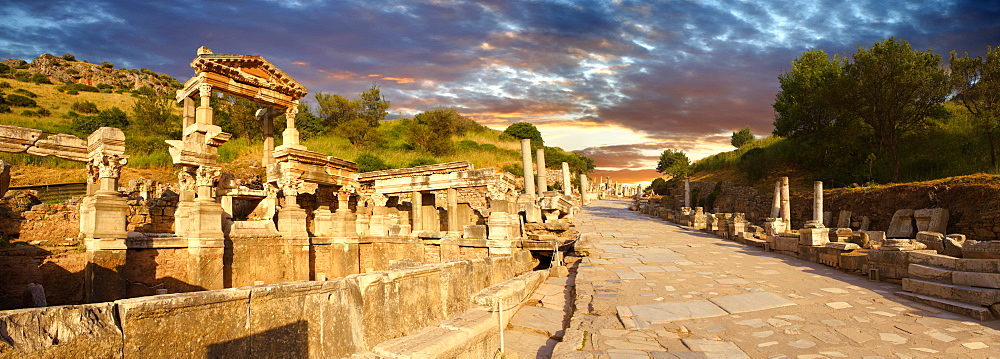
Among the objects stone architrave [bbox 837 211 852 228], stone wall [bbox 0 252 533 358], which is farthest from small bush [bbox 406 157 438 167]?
stone wall [bbox 0 252 533 358]

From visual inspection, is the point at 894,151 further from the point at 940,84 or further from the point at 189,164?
the point at 189,164

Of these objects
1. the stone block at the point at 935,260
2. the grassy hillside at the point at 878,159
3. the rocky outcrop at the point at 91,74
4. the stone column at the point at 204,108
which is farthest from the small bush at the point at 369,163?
the rocky outcrop at the point at 91,74

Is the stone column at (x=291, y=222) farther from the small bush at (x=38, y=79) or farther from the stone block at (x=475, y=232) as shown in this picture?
the small bush at (x=38, y=79)

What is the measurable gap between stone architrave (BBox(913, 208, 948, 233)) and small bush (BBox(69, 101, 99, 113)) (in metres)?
47.7

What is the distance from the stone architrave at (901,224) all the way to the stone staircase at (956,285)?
11440 millimetres

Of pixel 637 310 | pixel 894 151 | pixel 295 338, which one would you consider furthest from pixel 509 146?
pixel 295 338

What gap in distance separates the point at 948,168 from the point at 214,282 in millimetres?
29690

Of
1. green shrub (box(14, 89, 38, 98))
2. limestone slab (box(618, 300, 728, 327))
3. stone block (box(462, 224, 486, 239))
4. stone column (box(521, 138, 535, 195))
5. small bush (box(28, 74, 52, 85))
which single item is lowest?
limestone slab (box(618, 300, 728, 327))

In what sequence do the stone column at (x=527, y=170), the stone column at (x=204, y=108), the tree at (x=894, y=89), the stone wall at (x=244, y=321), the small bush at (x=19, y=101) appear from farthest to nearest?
the small bush at (x=19, y=101) < the stone column at (x=527, y=170) < the tree at (x=894, y=89) < the stone column at (x=204, y=108) < the stone wall at (x=244, y=321)

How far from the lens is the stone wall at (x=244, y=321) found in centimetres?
238

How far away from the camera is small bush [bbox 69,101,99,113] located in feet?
110

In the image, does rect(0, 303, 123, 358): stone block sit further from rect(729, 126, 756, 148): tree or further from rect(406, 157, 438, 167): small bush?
rect(729, 126, 756, 148): tree

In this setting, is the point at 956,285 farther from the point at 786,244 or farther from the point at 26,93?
the point at 26,93

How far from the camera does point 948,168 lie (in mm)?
21438
